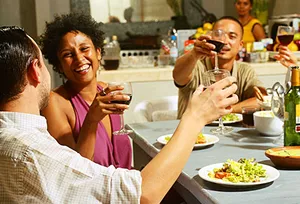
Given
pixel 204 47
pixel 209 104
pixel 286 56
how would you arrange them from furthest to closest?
pixel 286 56 → pixel 204 47 → pixel 209 104

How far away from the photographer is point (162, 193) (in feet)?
4.12

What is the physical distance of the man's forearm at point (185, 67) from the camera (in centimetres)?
264

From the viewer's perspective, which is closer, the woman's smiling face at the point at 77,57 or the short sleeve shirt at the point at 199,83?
the woman's smiling face at the point at 77,57

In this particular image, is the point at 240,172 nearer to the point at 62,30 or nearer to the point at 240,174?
the point at 240,174

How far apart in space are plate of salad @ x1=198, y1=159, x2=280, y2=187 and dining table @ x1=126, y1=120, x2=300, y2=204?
2 centimetres

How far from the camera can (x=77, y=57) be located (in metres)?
2.22

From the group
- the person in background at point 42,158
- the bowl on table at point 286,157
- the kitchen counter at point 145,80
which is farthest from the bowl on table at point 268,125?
the kitchen counter at point 145,80

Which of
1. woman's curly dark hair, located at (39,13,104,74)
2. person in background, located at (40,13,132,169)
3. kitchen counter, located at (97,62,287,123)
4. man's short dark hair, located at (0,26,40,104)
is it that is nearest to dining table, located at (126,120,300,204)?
person in background, located at (40,13,132,169)

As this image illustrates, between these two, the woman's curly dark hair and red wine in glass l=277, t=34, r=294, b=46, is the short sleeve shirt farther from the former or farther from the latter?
the woman's curly dark hair

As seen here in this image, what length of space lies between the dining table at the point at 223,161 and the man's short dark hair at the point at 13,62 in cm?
61

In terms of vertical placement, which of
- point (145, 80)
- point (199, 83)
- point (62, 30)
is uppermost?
point (62, 30)

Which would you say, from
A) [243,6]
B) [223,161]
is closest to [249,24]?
[243,6]

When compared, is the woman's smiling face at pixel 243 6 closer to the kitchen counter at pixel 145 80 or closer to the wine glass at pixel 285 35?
the kitchen counter at pixel 145 80

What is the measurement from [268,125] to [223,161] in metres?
0.40
